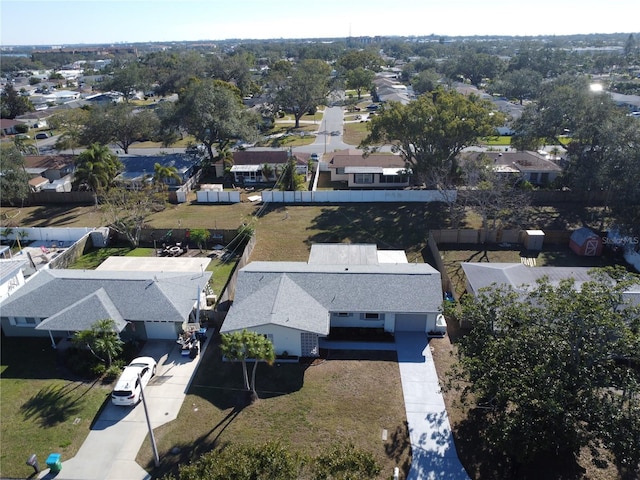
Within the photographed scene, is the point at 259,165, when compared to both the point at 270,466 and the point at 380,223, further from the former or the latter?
the point at 270,466

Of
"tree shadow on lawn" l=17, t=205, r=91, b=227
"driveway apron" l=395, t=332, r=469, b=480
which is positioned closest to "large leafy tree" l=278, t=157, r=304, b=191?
"tree shadow on lawn" l=17, t=205, r=91, b=227

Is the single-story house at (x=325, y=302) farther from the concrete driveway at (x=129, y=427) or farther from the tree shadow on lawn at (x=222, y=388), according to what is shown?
the concrete driveway at (x=129, y=427)

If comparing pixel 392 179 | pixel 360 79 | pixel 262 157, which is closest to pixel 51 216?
pixel 262 157

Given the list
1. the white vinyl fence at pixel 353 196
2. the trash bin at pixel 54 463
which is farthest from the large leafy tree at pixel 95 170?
the trash bin at pixel 54 463

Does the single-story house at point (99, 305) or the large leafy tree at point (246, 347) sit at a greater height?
the large leafy tree at point (246, 347)

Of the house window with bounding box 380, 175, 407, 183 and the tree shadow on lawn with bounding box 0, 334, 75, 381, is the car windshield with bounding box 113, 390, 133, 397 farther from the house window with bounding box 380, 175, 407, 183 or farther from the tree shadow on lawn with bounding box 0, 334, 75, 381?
the house window with bounding box 380, 175, 407, 183

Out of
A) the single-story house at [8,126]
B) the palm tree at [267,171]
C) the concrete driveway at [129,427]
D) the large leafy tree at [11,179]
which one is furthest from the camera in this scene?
the single-story house at [8,126]

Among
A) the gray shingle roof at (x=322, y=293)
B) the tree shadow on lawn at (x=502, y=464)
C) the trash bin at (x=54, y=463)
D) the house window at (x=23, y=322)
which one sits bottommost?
the tree shadow on lawn at (x=502, y=464)
